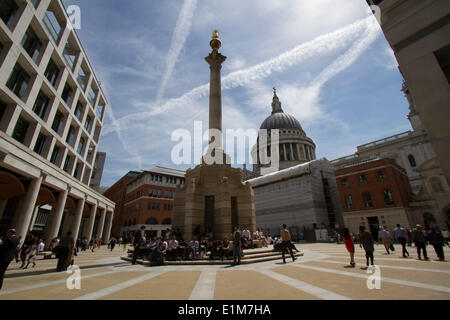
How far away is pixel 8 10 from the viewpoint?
1883cm

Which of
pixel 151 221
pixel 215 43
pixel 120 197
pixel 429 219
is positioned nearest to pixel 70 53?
pixel 215 43

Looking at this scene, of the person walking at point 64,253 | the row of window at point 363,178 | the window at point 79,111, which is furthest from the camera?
the row of window at point 363,178

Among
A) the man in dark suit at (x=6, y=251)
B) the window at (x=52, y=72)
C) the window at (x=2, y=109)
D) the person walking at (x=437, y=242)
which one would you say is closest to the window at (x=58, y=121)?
the window at (x=52, y=72)

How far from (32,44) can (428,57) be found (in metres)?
31.8

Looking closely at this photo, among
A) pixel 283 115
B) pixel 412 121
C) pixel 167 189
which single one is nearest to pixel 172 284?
pixel 167 189

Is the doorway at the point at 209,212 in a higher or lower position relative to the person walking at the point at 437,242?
higher

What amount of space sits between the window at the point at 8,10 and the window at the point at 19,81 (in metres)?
3.68

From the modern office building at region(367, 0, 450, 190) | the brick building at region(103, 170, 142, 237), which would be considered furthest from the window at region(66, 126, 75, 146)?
the brick building at region(103, 170, 142, 237)

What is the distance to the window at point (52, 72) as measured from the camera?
978 inches

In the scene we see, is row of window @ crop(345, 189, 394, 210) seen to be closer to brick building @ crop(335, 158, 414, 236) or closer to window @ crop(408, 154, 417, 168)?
brick building @ crop(335, 158, 414, 236)

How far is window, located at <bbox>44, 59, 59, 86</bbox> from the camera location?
24.8 metres

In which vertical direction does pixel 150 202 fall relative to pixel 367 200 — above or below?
above

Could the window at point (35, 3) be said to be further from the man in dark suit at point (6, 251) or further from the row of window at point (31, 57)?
the man in dark suit at point (6, 251)

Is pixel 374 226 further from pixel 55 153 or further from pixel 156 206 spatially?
pixel 55 153
